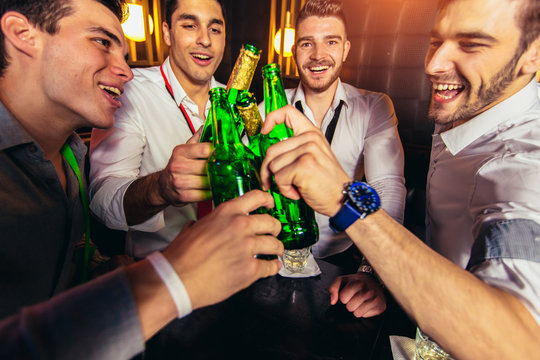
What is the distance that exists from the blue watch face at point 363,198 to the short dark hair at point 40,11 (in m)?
1.31

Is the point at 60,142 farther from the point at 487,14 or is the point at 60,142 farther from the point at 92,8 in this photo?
the point at 487,14

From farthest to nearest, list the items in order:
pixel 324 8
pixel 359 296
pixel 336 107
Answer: pixel 336 107 → pixel 324 8 → pixel 359 296

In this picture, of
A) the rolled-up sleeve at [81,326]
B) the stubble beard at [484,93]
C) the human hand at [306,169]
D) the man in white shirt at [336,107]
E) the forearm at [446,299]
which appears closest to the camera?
the rolled-up sleeve at [81,326]

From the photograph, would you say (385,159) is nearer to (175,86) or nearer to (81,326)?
(175,86)

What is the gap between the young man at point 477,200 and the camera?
2.10 ft

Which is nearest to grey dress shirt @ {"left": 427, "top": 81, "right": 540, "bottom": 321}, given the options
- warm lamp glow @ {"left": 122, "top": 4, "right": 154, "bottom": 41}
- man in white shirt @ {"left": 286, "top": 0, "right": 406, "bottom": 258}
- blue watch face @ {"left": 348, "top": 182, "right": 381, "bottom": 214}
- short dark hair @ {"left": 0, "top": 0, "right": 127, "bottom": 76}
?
blue watch face @ {"left": 348, "top": 182, "right": 381, "bottom": 214}

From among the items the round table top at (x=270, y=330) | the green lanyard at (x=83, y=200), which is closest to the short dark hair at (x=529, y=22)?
the round table top at (x=270, y=330)

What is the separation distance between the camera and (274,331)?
2.79 ft

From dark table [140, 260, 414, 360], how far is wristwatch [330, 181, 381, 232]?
1.14 ft

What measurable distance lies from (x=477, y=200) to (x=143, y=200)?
126 cm

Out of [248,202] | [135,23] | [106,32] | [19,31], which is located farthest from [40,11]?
[135,23]

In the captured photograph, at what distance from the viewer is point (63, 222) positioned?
3.87ft

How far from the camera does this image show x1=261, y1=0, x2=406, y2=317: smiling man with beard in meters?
1.97

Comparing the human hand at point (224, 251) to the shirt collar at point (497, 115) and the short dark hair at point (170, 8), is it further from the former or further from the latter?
the short dark hair at point (170, 8)
